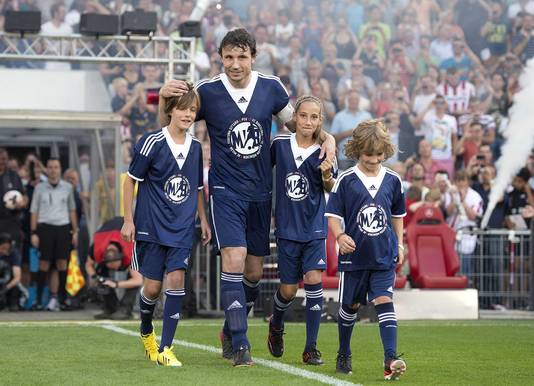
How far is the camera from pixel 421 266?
16.1m

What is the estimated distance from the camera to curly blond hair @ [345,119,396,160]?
811 centimetres

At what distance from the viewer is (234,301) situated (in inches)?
338

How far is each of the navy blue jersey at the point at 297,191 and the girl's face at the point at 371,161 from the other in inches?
27.9

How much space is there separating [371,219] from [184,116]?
157 cm

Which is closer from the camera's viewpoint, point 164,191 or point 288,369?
point 288,369

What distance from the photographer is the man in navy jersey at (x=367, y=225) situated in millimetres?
8023

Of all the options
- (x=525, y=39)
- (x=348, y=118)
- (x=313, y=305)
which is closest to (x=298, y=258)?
(x=313, y=305)

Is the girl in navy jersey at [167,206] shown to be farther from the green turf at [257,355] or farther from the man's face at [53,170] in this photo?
the man's face at [53,170]

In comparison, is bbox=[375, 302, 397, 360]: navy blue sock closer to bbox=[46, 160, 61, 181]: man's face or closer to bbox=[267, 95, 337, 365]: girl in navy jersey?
bbox=[267, 95, 337, 365]: girl in navy jersey

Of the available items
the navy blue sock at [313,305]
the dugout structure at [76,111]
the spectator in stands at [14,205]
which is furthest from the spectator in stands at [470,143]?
the navy blue sock at [313,305]

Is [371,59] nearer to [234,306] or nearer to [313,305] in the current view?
[313,305]

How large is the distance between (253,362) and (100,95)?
34.8ft

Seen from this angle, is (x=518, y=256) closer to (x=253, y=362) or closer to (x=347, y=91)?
(x=347, y=91)

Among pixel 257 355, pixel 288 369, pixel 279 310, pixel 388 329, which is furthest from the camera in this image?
pixel 257 355
